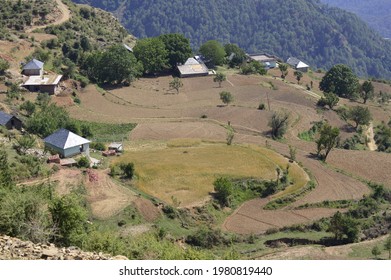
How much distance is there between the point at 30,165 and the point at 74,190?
5.64 m

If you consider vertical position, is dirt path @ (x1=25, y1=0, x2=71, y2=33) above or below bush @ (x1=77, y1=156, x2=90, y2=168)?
below

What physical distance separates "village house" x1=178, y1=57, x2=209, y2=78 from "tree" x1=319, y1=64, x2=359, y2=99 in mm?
25698

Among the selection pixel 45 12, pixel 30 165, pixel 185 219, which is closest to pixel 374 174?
pixel 185 219

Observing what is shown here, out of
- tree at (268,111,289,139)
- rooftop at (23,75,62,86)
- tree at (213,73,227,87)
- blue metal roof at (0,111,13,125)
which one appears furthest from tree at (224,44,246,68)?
blue metal roof at (0,111,13,125)

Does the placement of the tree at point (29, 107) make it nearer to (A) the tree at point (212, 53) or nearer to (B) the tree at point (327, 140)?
(B) the tree at point (327, 140)

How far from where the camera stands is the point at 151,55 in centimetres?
10244

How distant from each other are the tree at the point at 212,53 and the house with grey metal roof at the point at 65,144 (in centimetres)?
6677

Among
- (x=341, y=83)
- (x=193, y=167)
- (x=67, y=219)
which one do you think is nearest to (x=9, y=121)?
(x=193, y=167)

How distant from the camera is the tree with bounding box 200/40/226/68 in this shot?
380 ft

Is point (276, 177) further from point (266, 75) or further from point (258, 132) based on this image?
point (266, 75)

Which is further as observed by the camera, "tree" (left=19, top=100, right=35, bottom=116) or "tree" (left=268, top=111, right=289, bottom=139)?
"tree" (left=268, top=111, right=289, bottom=139)

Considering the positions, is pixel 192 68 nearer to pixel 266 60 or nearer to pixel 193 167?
pixel 266 60

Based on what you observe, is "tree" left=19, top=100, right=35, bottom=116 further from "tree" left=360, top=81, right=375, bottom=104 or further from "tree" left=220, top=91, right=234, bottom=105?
"tree" left=360, top=81, right=375, bottom=104

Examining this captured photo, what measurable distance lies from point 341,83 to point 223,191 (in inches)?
2448
